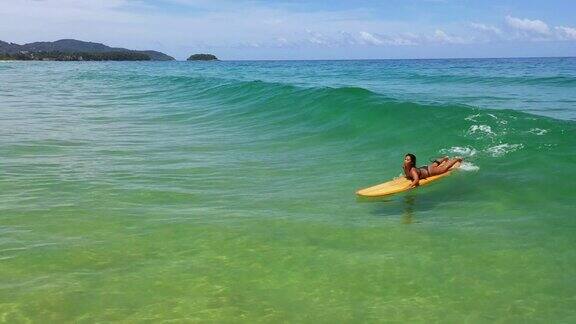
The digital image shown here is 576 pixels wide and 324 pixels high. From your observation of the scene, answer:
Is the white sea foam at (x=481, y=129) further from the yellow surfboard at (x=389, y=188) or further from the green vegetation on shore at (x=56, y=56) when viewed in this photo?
the green vegetation on shore at (x=56, y=56)

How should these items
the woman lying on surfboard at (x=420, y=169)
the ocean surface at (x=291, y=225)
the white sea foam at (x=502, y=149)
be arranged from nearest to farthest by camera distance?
the ocean surface at (x=291, y=225) → the woman lying on surfboard at (x=420, y=169) → the white sea foam at (x=502, y=149)

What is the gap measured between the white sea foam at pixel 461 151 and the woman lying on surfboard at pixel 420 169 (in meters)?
2.60

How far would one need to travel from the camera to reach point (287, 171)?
13055 mm

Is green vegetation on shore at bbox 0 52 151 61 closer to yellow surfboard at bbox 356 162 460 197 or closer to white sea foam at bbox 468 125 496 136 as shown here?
white sea foam at bbox 468 125 496 136

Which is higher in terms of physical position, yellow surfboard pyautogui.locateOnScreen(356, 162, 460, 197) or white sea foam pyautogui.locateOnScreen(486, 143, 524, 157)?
white sea foam pyautogui.locateOnScreen(486, 143, 524, 157)

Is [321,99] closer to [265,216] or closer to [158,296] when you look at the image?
[265,216]

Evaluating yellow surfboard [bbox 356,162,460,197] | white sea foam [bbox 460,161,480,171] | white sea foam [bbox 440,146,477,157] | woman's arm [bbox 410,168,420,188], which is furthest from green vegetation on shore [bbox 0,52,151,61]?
woman's arm [bbox 410,168,420,188]

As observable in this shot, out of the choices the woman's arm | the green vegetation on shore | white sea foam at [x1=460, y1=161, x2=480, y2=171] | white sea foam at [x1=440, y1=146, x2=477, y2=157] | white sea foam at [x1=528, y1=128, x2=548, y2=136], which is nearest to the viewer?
the woman's arm

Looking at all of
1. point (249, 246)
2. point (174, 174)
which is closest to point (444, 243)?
point (249, 246)

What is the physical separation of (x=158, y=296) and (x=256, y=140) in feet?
39.1

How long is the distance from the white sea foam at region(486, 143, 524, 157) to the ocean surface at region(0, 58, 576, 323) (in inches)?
3.9

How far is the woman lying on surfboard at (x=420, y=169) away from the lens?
10657 mm

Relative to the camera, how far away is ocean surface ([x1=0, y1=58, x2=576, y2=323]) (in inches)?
245

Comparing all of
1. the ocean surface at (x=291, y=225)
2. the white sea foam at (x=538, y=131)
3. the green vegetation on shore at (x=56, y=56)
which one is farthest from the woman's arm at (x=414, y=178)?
the green vegetation on shore at (x=56, y=56)
